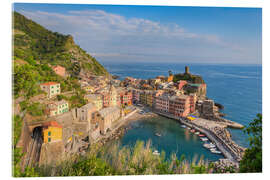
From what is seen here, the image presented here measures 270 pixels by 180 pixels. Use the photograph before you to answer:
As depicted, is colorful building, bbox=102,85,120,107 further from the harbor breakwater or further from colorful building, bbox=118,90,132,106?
the harbor breakwater

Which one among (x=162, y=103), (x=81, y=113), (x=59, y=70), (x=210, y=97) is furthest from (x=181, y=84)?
(x=59, y=70)

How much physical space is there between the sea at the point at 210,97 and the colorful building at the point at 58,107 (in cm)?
159

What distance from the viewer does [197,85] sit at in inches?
440

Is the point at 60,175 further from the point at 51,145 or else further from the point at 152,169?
the point at 152,169

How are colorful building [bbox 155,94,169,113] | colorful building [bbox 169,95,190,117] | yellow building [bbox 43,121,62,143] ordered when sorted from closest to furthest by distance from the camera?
yellow building [bbox 43,121,62,143], colorful building [bbox 169,95,190,117], colorful building [bbox 155,94,169,113]

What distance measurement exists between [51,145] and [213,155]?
5.04m

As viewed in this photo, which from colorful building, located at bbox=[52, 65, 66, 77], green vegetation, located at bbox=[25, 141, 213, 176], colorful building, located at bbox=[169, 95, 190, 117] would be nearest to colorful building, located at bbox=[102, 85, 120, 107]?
colorful building, located at bbox=[52, 65, 66, 77]

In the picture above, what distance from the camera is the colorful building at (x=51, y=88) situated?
122 inches

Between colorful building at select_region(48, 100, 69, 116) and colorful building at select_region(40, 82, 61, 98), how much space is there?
0.20 meters

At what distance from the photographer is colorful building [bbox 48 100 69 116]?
3145mm

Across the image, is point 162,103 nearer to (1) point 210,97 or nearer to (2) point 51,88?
(1) point 210,97

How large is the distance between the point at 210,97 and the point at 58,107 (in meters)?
9.31

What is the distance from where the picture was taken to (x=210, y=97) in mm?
9922

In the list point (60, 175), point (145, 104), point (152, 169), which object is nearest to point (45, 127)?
point (60, 175)
